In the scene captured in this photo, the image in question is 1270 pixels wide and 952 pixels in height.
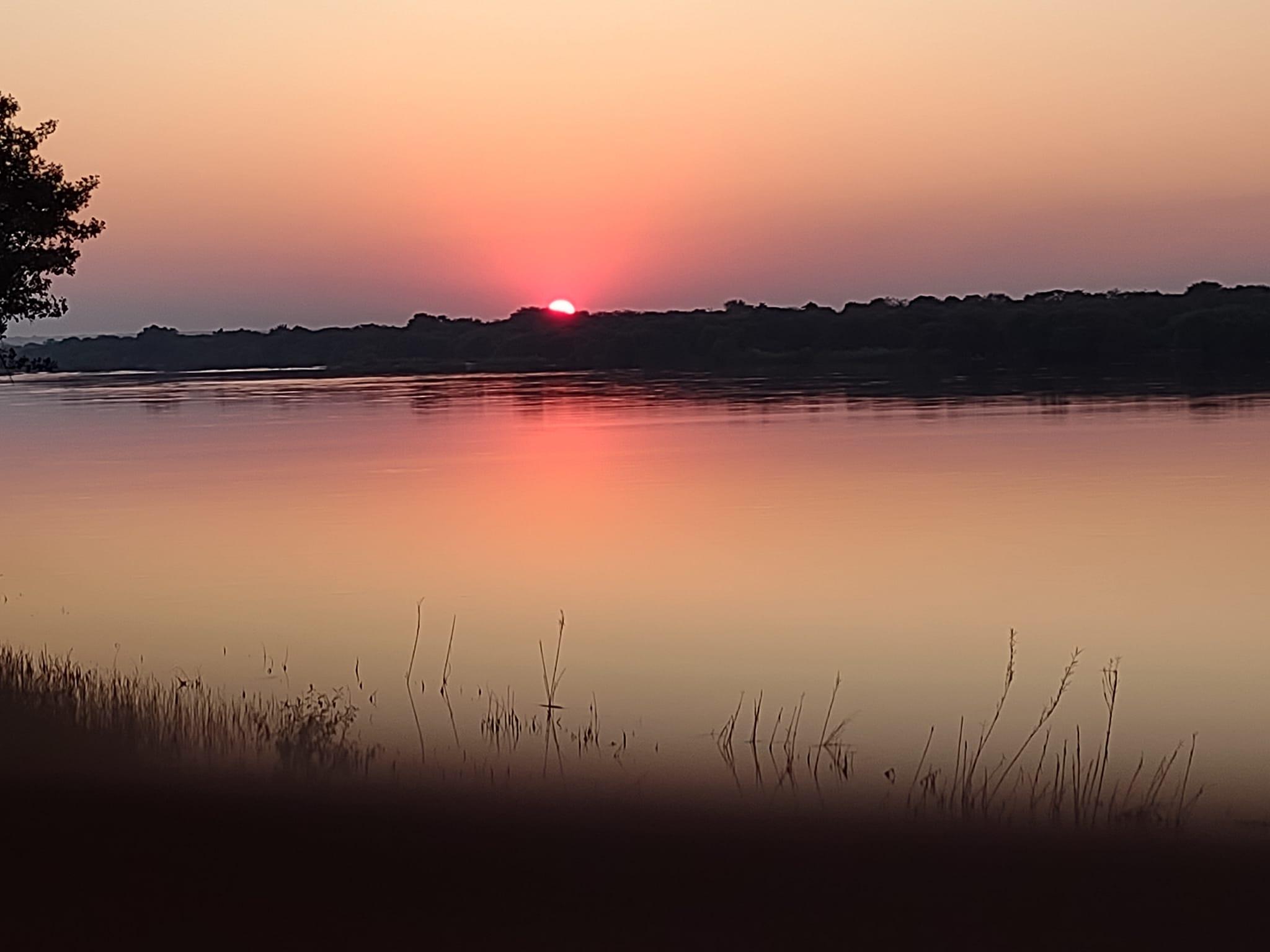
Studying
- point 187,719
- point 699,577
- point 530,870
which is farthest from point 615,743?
A: point 699,577

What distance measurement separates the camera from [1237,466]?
41.6 m

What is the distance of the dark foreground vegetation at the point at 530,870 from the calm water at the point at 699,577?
1.81m

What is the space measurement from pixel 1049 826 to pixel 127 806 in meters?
6.43

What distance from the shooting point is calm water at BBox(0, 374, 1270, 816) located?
51.0ft

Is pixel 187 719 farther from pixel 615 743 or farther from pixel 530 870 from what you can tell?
pixel 530 870

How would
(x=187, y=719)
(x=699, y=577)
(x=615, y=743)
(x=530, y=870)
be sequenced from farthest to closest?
(x=699, y=577) < (x=187, y=719) < (x=615, y=743) < (x=530, y=870)

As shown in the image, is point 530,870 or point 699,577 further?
point 699,577

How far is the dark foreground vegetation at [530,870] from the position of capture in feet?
26.7

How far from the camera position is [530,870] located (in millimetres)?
9281

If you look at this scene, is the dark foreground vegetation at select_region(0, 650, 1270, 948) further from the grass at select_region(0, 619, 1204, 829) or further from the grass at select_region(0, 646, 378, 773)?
the grass at select_region(0, 619, 1204, 829)

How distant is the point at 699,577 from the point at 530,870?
16.1m

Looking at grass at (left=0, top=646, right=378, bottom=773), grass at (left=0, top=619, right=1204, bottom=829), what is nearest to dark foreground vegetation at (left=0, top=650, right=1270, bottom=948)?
grass at (left=0, top=646, right=378, bottom=773)

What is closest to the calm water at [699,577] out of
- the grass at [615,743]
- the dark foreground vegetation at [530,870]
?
the grass at [615,743]

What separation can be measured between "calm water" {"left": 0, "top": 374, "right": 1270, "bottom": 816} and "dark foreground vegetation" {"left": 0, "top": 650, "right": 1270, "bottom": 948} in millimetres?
1812
